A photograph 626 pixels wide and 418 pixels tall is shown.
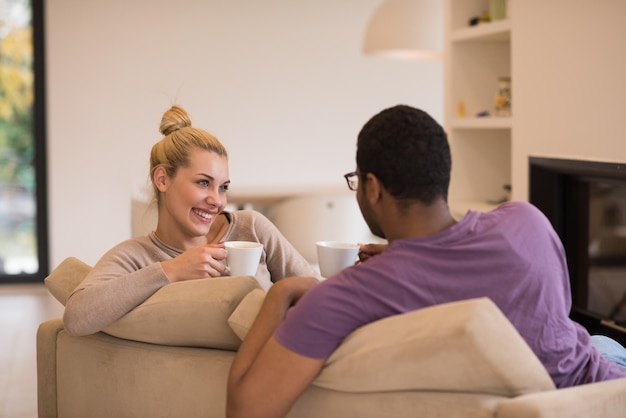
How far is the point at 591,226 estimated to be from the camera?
11.7 ft

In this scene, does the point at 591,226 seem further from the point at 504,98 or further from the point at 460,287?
the point at 460,287

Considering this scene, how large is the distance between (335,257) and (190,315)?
1.22ft

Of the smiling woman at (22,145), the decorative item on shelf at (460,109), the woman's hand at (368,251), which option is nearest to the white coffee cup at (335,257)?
the woman's hand at (368,251)

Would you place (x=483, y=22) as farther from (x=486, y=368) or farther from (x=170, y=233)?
(x=486, y=368)

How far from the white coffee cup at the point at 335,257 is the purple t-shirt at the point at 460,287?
370 millimetres

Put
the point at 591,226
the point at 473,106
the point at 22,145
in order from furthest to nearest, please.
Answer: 1. the point at 22,145
2. the point at 473,106
3. the point at 591,226

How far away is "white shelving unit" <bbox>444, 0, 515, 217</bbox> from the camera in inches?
186

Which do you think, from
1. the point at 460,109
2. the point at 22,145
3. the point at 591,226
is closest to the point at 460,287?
the point at 591,226

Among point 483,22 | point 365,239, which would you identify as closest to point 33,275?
point 365,239

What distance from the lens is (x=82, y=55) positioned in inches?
248

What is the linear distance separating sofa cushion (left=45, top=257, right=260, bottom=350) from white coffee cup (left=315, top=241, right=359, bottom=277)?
25cm

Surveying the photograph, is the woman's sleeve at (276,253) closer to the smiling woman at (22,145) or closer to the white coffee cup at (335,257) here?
the white coffee cup at (335,257)

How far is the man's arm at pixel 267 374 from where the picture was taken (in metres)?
1.52

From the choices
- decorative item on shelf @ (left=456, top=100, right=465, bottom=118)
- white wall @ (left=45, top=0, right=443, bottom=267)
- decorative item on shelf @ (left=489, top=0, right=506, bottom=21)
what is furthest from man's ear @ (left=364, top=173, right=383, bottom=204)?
white wall @ (left=45, top=0, right=443, bottom=267)
